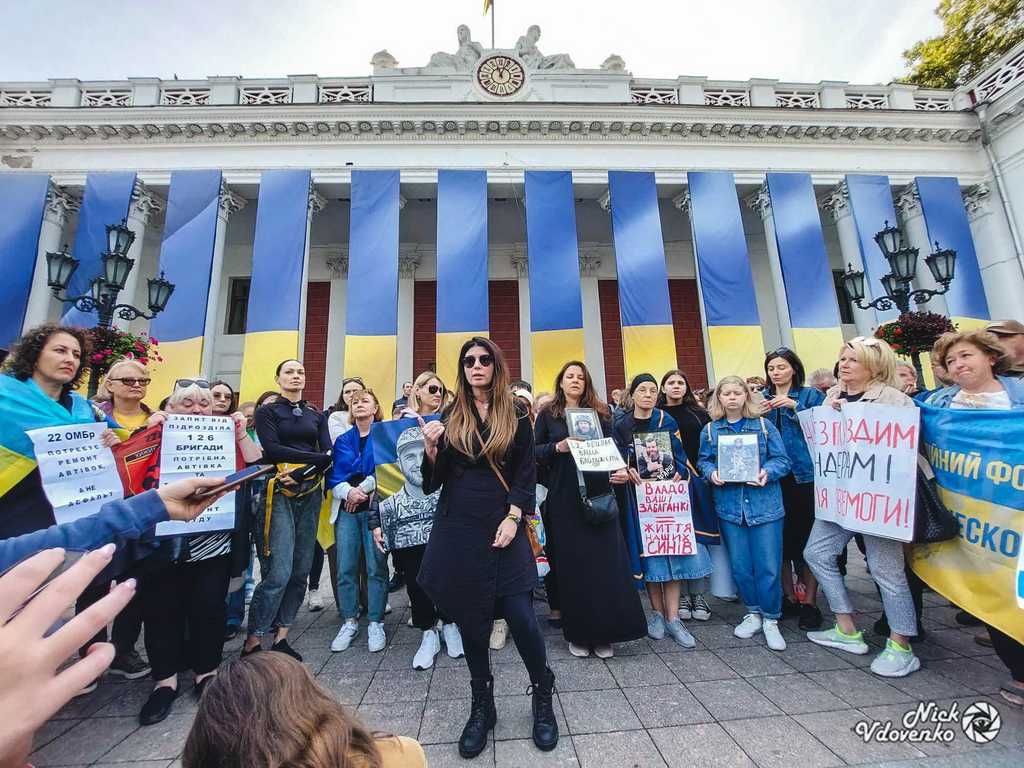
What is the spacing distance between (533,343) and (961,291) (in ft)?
43.3

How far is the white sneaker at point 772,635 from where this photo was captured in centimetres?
360

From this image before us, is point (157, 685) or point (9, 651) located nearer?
point (9, 651)

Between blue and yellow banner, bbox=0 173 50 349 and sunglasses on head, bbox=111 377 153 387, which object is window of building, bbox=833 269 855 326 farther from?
blue and yellow banner, bbox=0 173 50 349

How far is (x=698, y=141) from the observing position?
1468 centimetres

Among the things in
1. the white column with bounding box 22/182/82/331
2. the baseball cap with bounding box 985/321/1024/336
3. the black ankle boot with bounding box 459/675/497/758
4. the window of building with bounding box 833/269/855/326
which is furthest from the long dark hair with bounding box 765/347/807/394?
the white column with bounding box 22/182/82/331

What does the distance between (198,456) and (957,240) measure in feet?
66.6

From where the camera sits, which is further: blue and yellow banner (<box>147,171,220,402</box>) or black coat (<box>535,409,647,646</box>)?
blue and yellow banner (<box>147,171,220,402</box>)

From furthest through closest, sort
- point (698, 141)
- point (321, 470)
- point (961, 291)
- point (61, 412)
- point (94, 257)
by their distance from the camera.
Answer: point (698, 141)
point (961, 291)
point (94, 257)
point (321, 470)
point (61, 412)

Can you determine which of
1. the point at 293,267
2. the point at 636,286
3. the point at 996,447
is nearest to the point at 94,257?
the point at 293,267

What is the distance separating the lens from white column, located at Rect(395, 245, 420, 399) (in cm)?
1654

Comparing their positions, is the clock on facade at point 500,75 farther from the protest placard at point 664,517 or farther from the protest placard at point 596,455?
the protest placard at point 596,455

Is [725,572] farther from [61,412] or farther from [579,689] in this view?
[61,412]

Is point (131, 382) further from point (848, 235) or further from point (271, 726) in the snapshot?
point (848, 235)

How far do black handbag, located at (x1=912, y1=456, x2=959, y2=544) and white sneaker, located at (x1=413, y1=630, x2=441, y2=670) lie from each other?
376 cm
